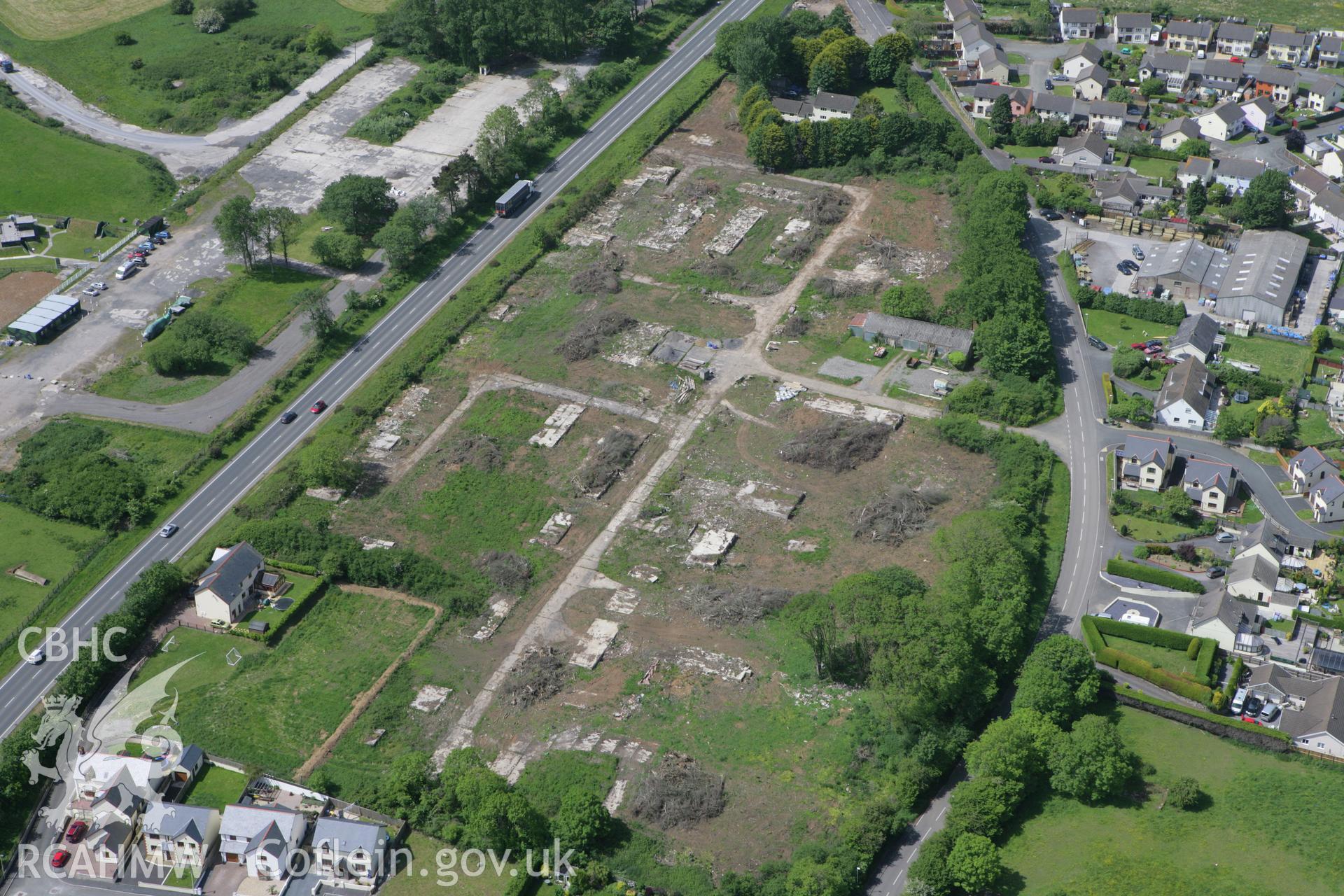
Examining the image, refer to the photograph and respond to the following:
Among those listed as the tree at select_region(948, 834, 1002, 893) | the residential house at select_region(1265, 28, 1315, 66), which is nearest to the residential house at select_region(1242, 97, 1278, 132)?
the residential house at select_region(1265, 28, 1315, 66)

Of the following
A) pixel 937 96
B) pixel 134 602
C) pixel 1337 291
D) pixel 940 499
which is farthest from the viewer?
pixel 937 96

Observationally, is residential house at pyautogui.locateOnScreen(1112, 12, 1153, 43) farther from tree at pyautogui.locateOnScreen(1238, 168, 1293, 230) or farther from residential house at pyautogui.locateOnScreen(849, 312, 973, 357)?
residential house at pyautogui.locateOnScreen(849, 312, 973, 357)

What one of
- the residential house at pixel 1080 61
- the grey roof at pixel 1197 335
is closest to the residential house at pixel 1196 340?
the grey roof at pixel 1197 335

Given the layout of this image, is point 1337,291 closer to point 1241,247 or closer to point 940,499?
point 1241,247

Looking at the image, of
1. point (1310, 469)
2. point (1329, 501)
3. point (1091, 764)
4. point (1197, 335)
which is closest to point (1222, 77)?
point (1197, 335)

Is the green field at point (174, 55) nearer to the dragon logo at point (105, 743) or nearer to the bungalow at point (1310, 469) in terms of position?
the dragon logo at point (105, 743)

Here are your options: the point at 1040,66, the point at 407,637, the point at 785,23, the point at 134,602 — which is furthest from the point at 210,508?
the point at 1040,66

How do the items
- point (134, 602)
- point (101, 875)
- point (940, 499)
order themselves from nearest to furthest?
point (101, 875) → point (134, 602) → point (940, 499)
